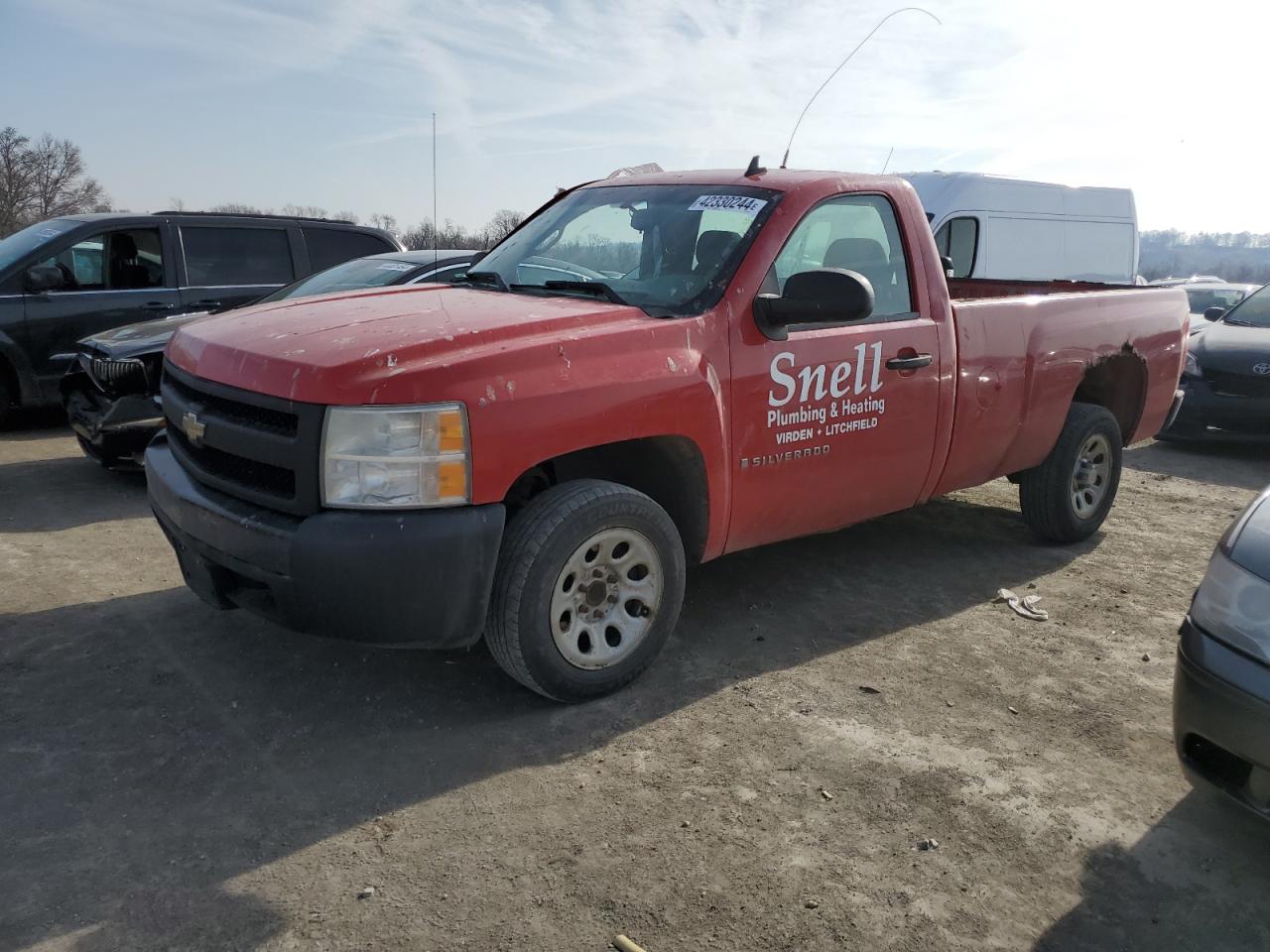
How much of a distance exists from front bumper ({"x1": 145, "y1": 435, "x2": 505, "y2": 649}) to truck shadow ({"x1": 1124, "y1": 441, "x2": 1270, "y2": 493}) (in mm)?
6761

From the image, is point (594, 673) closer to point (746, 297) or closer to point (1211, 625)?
point (746, 297)

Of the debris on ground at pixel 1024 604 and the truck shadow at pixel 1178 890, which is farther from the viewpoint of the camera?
the debris on ground at pixel 1024 604

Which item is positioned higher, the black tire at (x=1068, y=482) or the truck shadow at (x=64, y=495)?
the black tire at (x=1068, y=482)

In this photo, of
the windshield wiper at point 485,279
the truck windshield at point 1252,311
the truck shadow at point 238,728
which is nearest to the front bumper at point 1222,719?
the truck shadow at point 238,728

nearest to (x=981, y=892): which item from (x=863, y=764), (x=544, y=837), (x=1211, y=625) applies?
(x=863, y=764)

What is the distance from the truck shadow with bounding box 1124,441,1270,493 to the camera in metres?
7.78

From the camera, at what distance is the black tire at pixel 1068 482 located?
17.4 ft

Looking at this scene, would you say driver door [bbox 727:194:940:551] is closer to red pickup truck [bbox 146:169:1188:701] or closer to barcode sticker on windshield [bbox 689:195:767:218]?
red pickup truck [bbox 146:169:1188:701]

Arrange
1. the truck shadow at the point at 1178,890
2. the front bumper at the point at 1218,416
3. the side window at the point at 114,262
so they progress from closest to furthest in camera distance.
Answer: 1. the truck shadow at the point at 1178,890
2. the side window at the point at 114,262
3. the front bumper at the point at 1218,416

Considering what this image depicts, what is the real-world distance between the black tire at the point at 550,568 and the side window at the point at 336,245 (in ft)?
20.9

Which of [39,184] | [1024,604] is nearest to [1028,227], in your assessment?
[1024,604]

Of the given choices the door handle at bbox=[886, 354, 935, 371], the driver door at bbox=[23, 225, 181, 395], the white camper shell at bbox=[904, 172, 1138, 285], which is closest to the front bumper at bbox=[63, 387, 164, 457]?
the driver door at bbox=[23, 225, 181, 395]

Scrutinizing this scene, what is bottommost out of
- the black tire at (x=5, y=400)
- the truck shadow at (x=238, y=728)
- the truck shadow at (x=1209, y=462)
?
the truck shadow at (x=1209, y=462)

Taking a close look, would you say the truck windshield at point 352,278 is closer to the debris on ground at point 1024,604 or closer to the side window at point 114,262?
the side window at point 114,262
